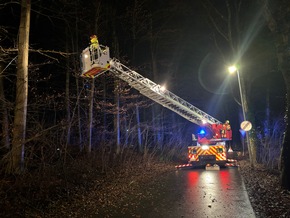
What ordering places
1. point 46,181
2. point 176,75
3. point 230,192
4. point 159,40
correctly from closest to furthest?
1. point 46,181
2. point 230,192
3. point 159,40
4. point 176,75

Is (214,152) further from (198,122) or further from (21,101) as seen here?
(21,101)

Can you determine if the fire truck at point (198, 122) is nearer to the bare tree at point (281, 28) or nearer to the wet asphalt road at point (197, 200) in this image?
the wet asphalt road at point (197, 200)

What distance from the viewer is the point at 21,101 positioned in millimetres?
9430

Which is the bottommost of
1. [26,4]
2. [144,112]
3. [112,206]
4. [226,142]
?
[112,206]

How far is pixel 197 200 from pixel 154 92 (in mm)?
8524

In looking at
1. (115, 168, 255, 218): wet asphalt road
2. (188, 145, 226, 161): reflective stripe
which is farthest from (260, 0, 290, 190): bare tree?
(188, 145, 226, 161): reflective stripe

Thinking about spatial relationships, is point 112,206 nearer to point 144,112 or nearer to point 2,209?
point 2,209

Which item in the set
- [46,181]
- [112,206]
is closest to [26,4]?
[46,181]

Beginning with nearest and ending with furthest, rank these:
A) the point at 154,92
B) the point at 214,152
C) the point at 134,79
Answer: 1. the point at 134,79
2. the point at 154,92
3. the point at 214,152

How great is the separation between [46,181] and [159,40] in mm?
19850

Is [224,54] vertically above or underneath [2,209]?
above

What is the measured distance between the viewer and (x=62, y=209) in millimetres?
7746

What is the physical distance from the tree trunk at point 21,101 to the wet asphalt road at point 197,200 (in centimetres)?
415

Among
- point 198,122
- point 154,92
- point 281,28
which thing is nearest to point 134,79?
point 154,92
